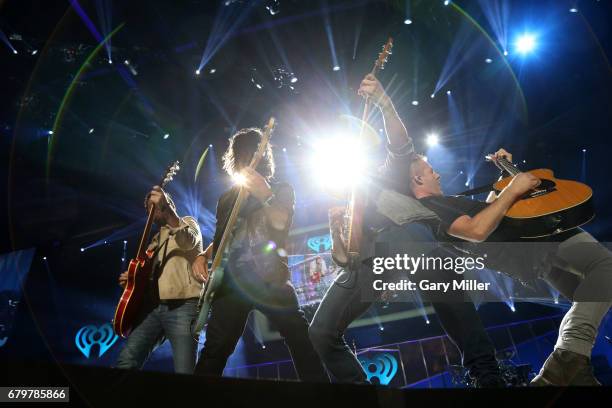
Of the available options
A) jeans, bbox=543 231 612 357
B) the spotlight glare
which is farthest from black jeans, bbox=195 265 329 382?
jeans, bbox=543 231 612 357

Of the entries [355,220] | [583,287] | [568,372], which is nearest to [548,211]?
[583,287]

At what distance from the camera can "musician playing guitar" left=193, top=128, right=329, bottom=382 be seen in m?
2.51

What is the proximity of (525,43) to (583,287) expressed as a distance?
18.6ft

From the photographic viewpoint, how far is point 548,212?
2506 mm

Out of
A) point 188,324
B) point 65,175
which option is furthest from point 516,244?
point 65,175

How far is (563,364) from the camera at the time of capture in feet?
7.00

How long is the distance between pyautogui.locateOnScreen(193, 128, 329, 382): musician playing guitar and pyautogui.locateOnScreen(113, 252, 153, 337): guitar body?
506 mm

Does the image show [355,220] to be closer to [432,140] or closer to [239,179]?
[239,179]

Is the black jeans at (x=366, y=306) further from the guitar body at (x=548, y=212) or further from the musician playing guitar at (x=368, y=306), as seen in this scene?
the guitar body at (x=548, y=212)

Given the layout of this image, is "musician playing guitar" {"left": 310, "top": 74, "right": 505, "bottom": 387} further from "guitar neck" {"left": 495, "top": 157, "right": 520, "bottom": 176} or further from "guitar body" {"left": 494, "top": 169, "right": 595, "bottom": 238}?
"guitar neck" {"left": 495, "top": 157, "right": 520, "bottom": 176}

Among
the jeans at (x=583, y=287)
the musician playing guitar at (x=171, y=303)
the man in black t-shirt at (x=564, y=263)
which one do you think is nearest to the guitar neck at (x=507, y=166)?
the man in black t-shirt at (x=564, y=263)

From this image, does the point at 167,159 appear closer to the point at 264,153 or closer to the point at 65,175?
the point at 65,175

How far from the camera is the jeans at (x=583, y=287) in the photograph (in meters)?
2.22

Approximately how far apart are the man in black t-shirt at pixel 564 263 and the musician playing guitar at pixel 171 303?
204cm
